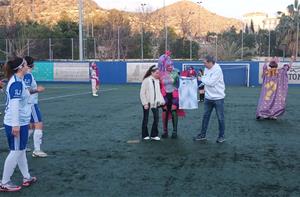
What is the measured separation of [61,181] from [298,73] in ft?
80.1

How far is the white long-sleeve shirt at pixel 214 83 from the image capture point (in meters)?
8.95

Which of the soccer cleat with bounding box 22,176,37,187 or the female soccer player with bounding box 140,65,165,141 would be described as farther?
the female soccer player with bounding box 140,65,165,141

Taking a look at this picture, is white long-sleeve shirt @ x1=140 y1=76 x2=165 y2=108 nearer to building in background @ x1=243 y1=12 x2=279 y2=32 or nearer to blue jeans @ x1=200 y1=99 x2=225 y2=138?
blue jeans @ x1=200 y1=99 x2=225 y2=138

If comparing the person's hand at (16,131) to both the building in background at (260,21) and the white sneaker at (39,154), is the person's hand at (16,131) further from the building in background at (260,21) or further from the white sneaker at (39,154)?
the building in background at (260,21)

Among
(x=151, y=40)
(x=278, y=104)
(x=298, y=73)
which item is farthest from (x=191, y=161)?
(x=151, y=40)

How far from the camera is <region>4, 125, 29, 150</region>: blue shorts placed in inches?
232

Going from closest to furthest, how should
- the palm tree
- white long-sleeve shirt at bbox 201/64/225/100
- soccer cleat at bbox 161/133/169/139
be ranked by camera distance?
white long-sleeve shirt at bbox 201/64/225/100 < soccer cleat at bbox 161/133/169/139 < the palm tree

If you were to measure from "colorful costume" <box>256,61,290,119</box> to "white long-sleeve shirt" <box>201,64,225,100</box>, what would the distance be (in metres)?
3.81

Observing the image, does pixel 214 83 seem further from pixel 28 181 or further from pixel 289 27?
pixel 289 27

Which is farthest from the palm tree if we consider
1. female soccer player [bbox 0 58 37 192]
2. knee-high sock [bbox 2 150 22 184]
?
knee-high sock [bbox 2 150 22 184]

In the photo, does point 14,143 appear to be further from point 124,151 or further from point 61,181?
point 124,151

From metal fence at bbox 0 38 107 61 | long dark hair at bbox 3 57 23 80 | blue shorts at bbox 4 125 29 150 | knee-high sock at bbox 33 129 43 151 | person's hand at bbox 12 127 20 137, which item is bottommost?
knee-high sock at bbox 33 129 43 151

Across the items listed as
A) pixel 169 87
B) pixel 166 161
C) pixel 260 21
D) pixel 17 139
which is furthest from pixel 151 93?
pixel 260 21

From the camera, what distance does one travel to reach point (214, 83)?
895cm
